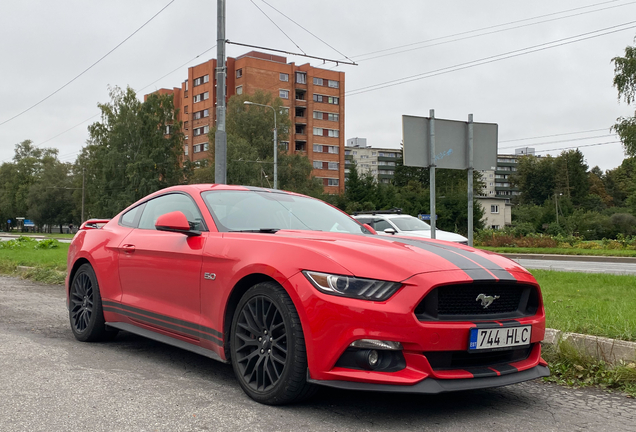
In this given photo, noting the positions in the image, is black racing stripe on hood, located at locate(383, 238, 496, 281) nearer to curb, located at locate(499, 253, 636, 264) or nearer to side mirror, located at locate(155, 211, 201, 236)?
side mirror, located at locate(155, 211, 201, 236)

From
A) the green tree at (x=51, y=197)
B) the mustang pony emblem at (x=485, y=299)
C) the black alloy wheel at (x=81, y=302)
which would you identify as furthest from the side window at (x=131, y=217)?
the green tree at (x=51, y=197)

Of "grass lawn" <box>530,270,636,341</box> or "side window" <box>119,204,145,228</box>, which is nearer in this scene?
"grass lawn" <box>530,270,636,341</box>

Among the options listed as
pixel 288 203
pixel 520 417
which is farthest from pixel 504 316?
pixel 288 203

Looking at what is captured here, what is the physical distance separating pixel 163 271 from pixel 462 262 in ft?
7.34

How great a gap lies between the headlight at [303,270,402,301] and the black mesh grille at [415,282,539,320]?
19 centimetres

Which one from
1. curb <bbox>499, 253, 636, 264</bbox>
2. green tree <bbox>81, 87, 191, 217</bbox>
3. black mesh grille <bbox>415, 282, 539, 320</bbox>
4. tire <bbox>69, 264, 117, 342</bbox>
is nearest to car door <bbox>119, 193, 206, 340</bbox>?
tire <bbox>69, 264, 117, 342</bbox>

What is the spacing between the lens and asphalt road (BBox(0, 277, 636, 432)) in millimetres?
3336

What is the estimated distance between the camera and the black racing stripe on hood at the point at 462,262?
140 inches

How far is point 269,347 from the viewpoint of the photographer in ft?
12.1

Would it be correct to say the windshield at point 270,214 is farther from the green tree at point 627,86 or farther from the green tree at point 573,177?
the green tree at point 573,177

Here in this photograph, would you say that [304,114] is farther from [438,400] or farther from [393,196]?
[438,400]

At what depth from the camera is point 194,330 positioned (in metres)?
4.29

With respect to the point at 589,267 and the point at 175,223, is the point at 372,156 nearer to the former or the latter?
the point at 589,267

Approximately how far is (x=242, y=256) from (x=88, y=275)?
2404 mm
